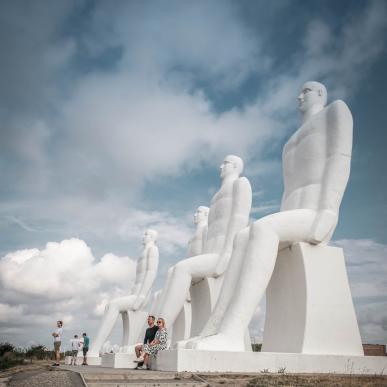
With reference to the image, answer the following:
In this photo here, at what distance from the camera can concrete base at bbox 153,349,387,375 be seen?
6.78m

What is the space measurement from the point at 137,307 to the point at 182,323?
3.66 meters

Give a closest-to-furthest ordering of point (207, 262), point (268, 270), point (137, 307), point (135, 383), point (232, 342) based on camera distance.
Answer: point (135, 383) → point (232, 342) → point (268, 270) → point (207, 262) → point (137, 307)

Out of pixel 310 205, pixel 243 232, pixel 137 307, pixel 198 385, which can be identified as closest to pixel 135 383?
pixel 198 385

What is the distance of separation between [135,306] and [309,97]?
10.3m

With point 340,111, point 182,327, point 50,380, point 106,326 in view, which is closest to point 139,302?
point 106,326

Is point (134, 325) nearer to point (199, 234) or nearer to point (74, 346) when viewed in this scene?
point (74, 346)

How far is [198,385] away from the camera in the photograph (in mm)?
5590

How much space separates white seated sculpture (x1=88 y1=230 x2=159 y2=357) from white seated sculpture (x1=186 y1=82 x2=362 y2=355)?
8399 mm

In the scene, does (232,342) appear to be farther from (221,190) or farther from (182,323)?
(182,323)

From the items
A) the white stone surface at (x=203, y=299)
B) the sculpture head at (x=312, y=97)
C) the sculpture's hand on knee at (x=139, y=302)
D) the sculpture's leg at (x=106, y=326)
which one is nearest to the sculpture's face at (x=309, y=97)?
the sculpture head at (x=312, y=97)

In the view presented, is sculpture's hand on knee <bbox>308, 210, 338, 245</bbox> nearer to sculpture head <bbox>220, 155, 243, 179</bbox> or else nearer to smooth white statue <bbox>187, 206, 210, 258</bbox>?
sculpture head <bbox>220, 155, 243, 179</bbox>

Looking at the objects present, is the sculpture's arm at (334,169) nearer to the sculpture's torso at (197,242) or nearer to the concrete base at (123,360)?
the concrete base at (123,360)

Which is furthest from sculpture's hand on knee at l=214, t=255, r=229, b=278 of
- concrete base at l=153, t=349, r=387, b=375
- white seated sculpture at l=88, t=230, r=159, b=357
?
white seated sculpture at l=88, t=230, r=159, b=357

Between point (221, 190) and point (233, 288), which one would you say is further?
point (221, 190)
